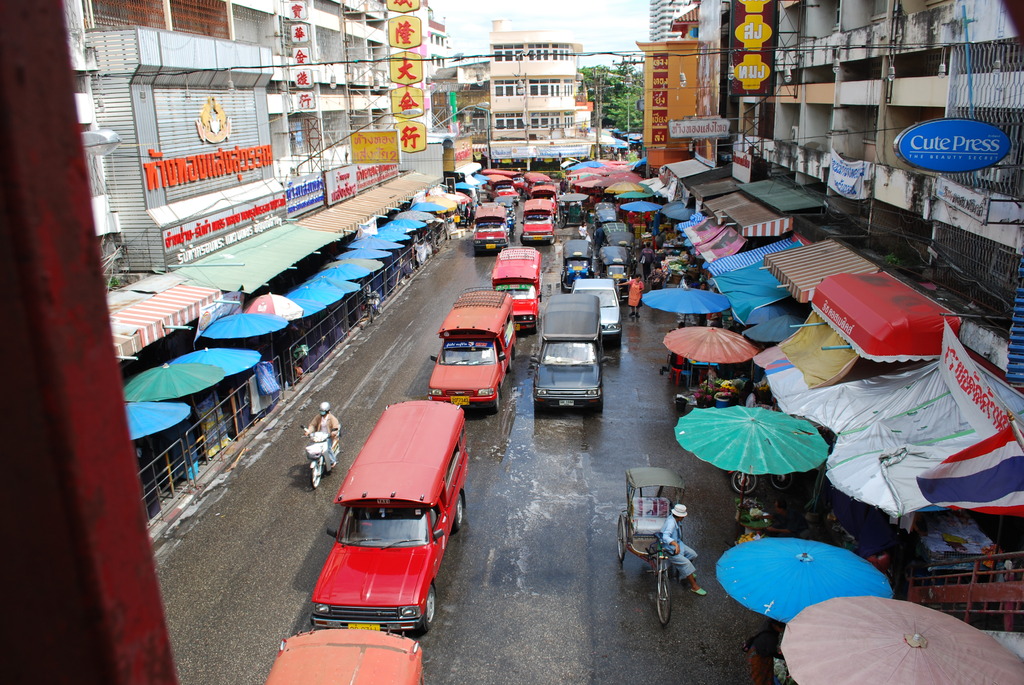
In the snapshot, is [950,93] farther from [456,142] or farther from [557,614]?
[456,142]

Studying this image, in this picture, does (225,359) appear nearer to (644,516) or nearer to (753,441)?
(644,516)

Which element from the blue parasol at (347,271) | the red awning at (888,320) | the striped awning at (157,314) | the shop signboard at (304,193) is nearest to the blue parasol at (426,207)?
the shop signboard at (304,193)

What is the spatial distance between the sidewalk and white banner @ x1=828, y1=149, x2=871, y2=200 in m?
14.1

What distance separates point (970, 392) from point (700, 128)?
65.3ft

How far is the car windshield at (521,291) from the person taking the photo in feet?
85.3

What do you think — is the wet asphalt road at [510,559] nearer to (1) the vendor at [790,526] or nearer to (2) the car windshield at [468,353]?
(1) the vendor at [790,526]

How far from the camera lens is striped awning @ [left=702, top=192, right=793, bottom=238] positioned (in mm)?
21703

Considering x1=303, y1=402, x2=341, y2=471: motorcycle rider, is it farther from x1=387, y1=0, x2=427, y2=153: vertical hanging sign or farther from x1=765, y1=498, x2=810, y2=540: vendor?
x1=387, y1=0, x2=427, y2=153: vertical hanging sign

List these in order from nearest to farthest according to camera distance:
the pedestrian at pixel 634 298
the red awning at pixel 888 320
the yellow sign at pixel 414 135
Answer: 1. the red awning at pixel 888 320
2. the pedestrian at pixel 634 298
3. the yellow sign at pixel 414 135

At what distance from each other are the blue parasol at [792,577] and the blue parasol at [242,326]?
11.4 metres

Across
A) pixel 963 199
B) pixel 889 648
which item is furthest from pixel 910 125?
pixel 889 648

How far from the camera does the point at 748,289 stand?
64.7 feet

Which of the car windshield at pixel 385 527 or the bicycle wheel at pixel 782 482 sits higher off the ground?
→ the car windshield at pixel 385 527

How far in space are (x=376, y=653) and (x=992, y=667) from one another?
5.70 m
